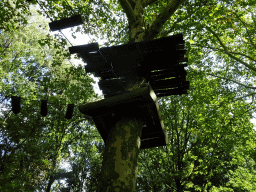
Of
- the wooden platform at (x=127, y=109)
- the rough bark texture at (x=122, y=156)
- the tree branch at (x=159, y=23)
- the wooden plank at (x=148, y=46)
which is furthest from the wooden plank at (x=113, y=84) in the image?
the tree branch at (x=159, y=23)

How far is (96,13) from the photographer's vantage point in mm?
7875

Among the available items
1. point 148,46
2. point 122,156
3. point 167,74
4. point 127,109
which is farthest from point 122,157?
point 167,74

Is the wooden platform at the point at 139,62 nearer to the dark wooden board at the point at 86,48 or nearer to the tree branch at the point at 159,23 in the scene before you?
the dark wooden board at the point at 86,48

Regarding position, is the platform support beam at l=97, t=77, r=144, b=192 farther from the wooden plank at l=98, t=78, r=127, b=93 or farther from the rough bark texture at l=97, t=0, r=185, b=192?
the wooden plank at l=98, t=78, r=127, b=93

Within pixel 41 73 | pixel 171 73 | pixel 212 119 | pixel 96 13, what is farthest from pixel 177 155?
pixel 41 73

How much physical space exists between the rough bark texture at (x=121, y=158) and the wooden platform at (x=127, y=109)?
150mm

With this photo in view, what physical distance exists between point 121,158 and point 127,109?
0.83 metres

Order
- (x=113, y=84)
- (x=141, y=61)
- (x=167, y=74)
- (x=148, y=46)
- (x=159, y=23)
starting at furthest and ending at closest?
(x=159, y=23) < (x=113, y=84) < (x=167, y=74) < (x=141, y=61) < (x=148, y=46)

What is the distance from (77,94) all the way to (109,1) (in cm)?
601

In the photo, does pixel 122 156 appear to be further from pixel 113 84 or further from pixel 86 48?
pixel 86 48

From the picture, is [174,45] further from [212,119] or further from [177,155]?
[177,155]

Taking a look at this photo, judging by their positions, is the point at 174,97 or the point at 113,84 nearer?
the point at 113,84

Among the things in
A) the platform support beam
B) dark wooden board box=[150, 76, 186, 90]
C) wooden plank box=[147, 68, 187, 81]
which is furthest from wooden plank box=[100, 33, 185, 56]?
the platform support beam

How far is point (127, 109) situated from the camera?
2762 mm
